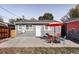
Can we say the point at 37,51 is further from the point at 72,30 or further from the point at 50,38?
the point at 72,30

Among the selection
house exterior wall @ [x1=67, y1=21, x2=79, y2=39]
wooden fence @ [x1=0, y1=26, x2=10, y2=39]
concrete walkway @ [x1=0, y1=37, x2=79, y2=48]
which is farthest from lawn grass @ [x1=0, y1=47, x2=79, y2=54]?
wooden fence @ [x1=0, y1=26, x2=10, y2=39]

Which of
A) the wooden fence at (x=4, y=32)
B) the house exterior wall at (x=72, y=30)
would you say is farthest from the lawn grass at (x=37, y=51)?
the wooden fence at (x=4, y=32)

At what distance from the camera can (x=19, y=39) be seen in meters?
12.9

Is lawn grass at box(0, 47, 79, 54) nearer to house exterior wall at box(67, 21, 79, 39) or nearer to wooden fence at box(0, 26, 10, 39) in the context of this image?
house exterior wall at box(67, 21, 79, 39)

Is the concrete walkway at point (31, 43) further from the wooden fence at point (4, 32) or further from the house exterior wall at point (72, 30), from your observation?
the wooden fence at point (4, 32)

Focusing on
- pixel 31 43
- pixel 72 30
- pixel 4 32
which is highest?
pixel 72 30

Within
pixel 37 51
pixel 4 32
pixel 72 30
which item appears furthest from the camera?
pixel 4 32

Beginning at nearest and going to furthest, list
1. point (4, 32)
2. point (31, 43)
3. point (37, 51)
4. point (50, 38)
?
1. point (37, 51)
2. point (31, 43)
3. point (50, 38)
4. point (4, 32)

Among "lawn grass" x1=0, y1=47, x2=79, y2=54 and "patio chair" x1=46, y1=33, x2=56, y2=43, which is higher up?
"patio chair" x1=46, y1=33, x2=56, y2=43

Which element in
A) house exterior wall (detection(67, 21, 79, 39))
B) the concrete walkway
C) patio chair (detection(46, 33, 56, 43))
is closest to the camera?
the concrete walkway

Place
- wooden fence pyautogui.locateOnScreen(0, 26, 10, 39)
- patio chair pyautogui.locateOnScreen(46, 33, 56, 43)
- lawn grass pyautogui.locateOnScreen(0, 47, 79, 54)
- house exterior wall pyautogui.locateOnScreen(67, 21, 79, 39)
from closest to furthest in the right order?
lawn grass pyautogui.locateOnScreen(0, 47, 79, 54)
house exterior wall pyautogui.locateOnScreen(67, 21, 79, 39)
patio chair pyautogui.locateOnScreen(46, 33, 56, 43)
wooden fence pyautogui.locateOnScreen(0, 26, 10, 39)

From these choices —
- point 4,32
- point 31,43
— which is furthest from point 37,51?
point 4,32
